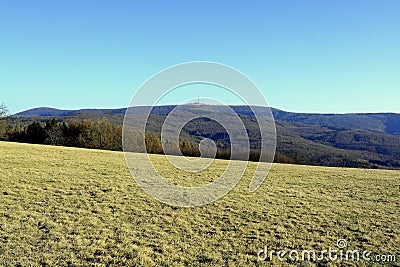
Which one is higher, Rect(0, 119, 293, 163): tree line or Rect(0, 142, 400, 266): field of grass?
Rect(0, 119, 293, 163): tree line

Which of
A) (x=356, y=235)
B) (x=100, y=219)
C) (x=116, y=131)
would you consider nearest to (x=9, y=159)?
(x=100, y=219)

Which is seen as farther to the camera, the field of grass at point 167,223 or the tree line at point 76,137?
the tree line at point 76,137

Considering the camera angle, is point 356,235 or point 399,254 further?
point 356,235

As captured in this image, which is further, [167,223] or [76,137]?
[76,137]

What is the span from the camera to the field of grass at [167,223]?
895cm

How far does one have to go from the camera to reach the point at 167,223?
11922 millimetres

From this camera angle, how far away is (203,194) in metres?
17.0

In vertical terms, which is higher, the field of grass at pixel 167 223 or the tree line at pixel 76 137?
the tree line at pixel 76 137

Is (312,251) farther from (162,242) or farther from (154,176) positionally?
(154,176)

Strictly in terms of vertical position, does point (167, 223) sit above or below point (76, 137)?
below

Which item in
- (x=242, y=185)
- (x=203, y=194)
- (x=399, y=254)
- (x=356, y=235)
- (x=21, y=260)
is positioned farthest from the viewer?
(x=242, y=185)

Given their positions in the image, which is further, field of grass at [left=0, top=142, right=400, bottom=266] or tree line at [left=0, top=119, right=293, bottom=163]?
tree line at [left=0, top=119, right=293, bottom=163]

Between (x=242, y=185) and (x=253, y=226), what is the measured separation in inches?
330

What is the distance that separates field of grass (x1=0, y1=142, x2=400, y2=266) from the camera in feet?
29.4
